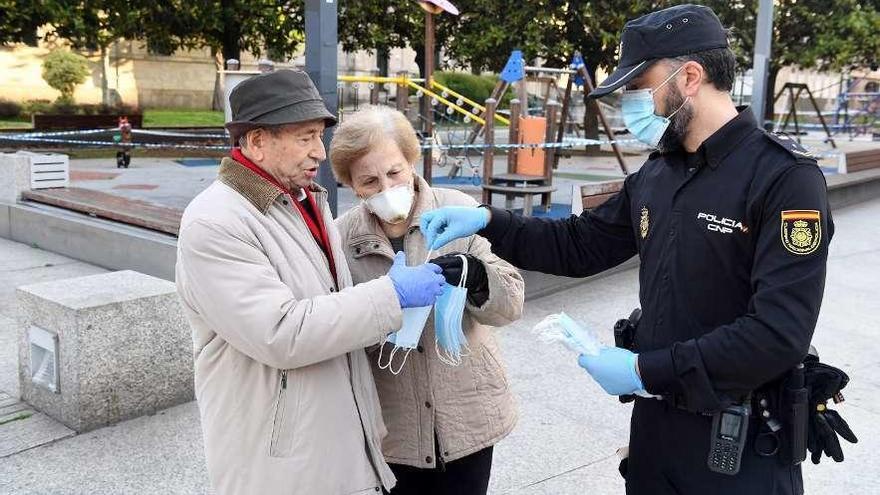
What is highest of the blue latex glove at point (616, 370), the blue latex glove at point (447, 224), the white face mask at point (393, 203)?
the white face mask at point (393, 203)

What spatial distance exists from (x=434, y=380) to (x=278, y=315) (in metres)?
0.65

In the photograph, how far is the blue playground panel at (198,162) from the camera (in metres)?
15.4

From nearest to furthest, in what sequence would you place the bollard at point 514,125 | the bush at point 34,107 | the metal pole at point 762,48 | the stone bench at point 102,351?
the stone bench at point 102,351 → the bollard at point 514,125 → the metal pole at point 762,48 → the bush at point 34,107

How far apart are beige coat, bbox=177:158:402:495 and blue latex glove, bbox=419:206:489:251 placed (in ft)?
1.15

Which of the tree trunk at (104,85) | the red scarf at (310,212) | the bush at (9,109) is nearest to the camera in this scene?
the red scarf at (310,212)

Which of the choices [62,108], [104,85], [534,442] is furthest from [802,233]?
[104,85]

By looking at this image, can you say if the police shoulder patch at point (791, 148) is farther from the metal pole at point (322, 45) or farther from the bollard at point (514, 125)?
the bollard at point (514, 125)

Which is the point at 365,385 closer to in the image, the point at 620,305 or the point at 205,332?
the point at 205,332

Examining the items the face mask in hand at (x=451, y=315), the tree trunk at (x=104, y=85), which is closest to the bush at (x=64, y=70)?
the tree trunk at (x=104, y=85)

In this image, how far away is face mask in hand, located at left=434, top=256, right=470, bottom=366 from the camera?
7.43 ft

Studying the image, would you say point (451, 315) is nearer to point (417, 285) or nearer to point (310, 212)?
point (417, 285)

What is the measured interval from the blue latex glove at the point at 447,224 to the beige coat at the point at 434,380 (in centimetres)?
6

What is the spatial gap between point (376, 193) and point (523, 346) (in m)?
3.38

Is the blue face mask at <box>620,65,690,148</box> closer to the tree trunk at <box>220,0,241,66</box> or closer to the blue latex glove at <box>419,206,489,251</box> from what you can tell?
the blue latex glove at <box>419,206,489,251</box>
